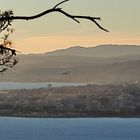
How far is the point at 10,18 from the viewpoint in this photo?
6.62 meters

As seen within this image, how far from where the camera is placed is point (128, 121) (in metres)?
102

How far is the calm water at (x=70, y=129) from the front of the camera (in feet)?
252

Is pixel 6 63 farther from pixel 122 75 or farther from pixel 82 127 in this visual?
pixel 122 75

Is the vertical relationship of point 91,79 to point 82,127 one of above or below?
above

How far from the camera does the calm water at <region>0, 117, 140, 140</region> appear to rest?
252 feet

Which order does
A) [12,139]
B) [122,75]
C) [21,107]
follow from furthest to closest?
[122,75], [21,107], [12,139]

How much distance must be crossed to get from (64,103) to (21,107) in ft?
22.6

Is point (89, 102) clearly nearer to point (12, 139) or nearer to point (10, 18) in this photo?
point (12, 139)

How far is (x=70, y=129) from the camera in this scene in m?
→ 93.6

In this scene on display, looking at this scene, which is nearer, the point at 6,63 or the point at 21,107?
the point at 6,63

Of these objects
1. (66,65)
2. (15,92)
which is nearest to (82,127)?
(15,92)

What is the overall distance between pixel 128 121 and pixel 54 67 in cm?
9806

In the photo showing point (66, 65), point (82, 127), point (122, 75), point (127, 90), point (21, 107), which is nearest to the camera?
point (82, 127)

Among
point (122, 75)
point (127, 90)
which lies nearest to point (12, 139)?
point (127, 90)
